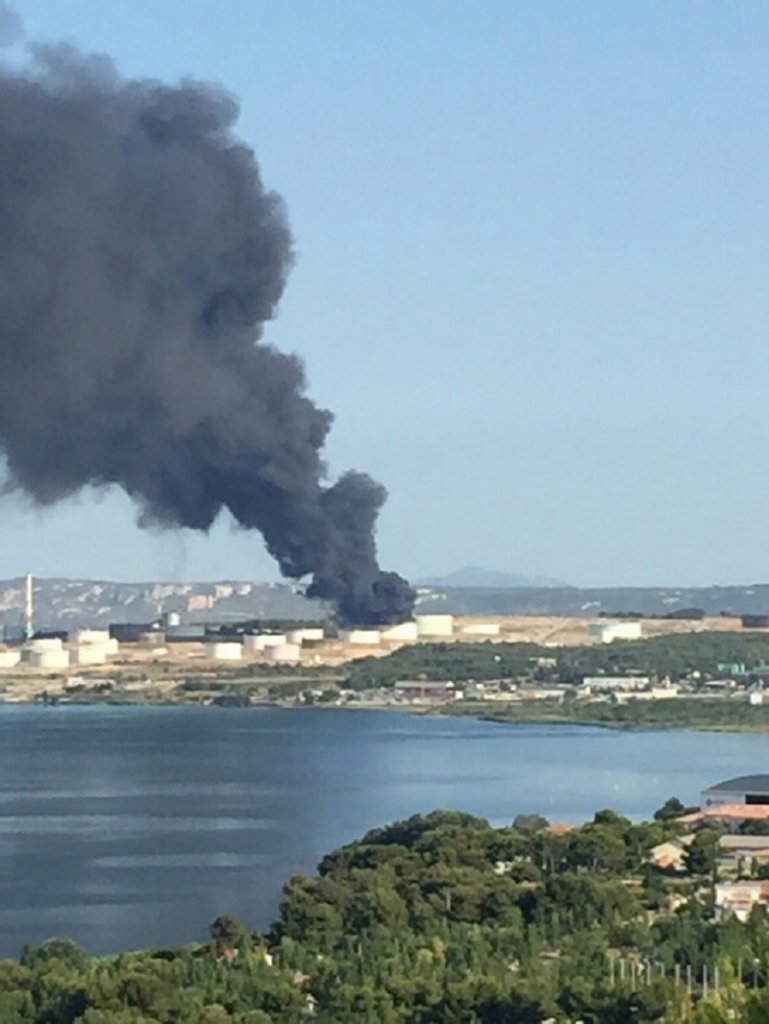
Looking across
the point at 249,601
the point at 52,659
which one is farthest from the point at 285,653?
the point at 249,601

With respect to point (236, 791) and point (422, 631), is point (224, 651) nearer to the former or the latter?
point (422, 631)

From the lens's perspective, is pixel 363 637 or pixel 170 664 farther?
pixel 170 664

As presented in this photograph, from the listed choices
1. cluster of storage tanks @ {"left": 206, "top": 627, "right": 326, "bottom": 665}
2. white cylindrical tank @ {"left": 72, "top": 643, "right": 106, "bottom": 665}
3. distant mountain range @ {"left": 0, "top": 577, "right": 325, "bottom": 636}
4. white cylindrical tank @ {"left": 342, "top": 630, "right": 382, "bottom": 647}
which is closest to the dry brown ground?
cluster of storage tanks @ {"left": 206, "top": 627, "right": 326, "bottom": 665}

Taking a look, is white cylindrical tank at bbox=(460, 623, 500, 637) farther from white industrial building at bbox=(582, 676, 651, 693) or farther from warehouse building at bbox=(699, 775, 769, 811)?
warehouse building at bbox=(699, 775, 769, 811)

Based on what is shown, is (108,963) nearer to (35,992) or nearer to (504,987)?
(35,992)

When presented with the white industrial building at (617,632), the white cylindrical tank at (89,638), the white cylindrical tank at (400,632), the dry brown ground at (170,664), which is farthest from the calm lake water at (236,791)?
the white industrial building at (617,632)
